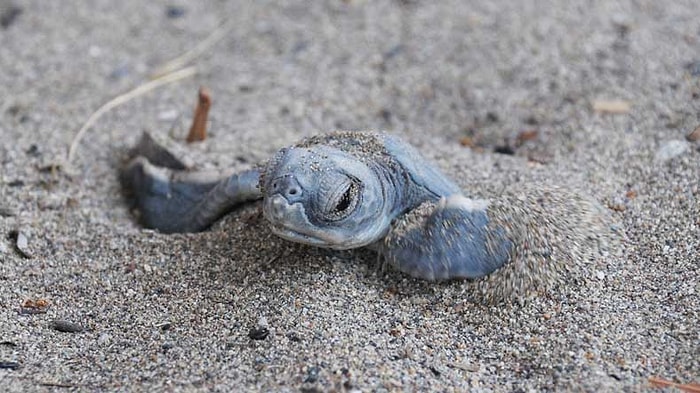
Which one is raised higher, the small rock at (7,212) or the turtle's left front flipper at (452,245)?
the turtle's left front flipper at (452,245)

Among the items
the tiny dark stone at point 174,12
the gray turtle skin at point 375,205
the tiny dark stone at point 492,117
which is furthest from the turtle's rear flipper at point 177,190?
the tiny dark stone at point 174,12

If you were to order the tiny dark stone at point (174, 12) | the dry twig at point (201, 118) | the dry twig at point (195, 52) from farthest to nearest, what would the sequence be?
the tiny dark stone at point (174, 12) → the dry twig at point (195, 52) → the dry twig at point (201, 118)

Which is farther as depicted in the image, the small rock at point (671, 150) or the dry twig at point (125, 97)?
the dry twig at point (125, 97)

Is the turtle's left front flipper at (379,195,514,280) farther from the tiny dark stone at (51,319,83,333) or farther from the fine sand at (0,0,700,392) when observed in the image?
the tiny dark stone at (51,319,83,333)

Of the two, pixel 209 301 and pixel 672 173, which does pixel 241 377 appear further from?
pixel 672 173

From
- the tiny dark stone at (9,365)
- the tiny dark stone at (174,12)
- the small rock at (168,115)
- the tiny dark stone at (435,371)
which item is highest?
the tiny dark stone at (174,12)

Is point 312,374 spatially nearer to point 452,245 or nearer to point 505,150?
point 452,245

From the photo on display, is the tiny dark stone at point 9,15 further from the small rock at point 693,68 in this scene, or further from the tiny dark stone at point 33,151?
the small rock at point 693,68

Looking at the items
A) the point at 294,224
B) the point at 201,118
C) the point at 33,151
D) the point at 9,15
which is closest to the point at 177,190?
the point at 201,118
